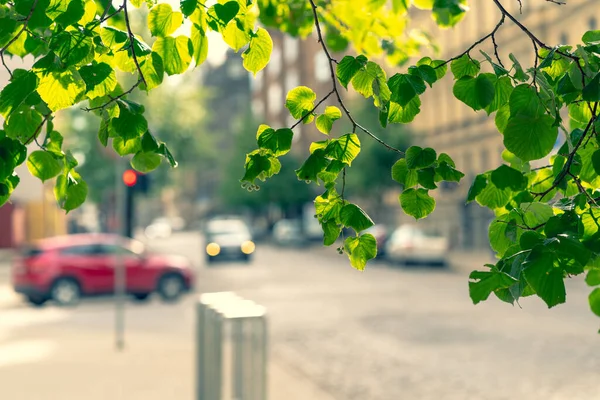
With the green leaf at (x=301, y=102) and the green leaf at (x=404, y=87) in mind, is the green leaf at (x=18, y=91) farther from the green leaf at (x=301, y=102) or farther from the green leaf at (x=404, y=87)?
the green leaf at (x=404, y=87)

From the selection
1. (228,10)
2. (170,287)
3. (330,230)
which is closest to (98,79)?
(228,10)

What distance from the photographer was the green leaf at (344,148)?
9.63 feet

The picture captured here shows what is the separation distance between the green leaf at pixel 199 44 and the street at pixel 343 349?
6.29 metres

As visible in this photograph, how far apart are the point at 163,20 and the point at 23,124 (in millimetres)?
538

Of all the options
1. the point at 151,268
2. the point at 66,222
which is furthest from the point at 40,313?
the point at 66,222

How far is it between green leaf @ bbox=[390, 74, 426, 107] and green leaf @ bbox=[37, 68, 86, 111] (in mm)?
904

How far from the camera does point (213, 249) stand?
34406 millimetres

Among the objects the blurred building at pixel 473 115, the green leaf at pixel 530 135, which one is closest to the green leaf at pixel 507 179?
the green leaf at pixel 530 135

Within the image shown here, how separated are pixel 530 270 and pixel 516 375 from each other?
26.8 ft

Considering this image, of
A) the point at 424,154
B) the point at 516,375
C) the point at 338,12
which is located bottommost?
the point at 516,375

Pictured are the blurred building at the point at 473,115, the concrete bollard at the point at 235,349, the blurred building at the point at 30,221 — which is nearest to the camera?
the concrete bollard at the point at 235,349

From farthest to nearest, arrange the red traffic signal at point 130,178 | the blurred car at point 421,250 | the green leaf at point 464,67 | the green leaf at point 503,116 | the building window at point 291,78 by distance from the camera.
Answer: the building window at point 291,78, the blurred car at point 421,250, the red traffic signal at point 130,178, the green leaf at point 464,67, the green leaf at point 503,116

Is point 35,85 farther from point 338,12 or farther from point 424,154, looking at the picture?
point 338,12

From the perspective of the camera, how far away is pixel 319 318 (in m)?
15.7
